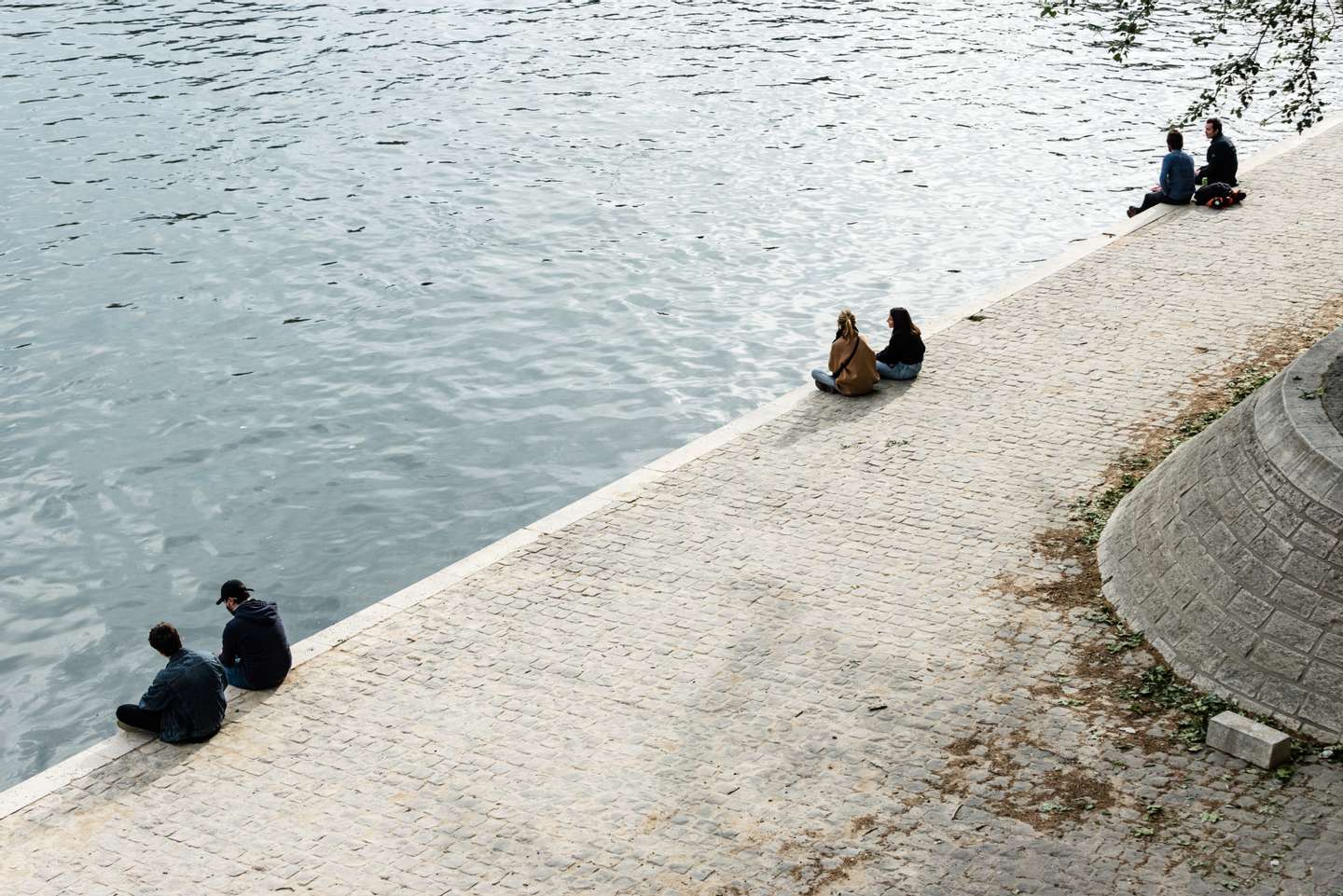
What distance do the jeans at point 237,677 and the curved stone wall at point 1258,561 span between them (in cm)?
807

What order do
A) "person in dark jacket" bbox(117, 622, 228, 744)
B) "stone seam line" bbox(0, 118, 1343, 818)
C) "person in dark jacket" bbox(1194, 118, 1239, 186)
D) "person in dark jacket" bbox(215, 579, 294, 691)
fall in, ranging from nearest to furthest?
"stone seam line" bbox(0, 118, 1343, 818)
"person in dark jacket" bbox(117, 622, 228, 744)
"person in dark jacket" bbox(215, 579, 294, 691)
"person in dark jacket" bbox(1194, 118, 1239, 186)

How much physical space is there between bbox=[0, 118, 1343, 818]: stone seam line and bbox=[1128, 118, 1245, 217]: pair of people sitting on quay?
3.20 m

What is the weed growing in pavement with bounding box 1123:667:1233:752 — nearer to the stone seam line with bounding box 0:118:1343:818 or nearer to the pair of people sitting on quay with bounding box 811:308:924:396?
the stone seam line with bounding box 0:118:1343:818

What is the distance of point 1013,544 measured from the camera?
1470 cm

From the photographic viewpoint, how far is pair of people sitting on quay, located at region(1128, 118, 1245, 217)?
25547mm

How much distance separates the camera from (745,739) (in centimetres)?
1199

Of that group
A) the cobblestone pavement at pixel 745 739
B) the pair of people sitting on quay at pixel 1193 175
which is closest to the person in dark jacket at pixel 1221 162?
the pair of people sitting on quay at pixel 1193 175

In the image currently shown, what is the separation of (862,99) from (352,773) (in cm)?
2988

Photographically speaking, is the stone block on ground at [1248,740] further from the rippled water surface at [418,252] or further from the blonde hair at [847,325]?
the rippled water surface at [418,252]

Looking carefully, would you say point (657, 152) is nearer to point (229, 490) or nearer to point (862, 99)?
point (862, 99)

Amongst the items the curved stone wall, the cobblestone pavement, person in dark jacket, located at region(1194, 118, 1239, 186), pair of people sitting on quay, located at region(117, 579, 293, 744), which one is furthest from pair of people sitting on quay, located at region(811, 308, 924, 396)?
person in dark jacket, located at region(1194, 118, 1239, 186)

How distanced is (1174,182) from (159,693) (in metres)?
20.1

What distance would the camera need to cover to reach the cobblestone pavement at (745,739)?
10477mm

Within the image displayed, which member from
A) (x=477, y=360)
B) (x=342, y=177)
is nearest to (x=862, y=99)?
(x=342, y=177)
